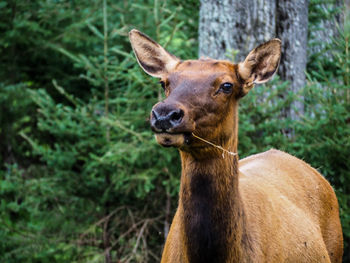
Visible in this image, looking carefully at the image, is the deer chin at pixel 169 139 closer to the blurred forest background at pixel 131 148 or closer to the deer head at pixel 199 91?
the deer head at pixel 199 91

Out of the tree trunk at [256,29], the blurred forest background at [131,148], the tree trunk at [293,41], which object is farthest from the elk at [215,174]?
the tree trunk at [293,41]

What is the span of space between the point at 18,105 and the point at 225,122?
647cm

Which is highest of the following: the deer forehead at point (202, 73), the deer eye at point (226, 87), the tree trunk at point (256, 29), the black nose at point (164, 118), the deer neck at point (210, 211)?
the tree trunk at point (256, 29)

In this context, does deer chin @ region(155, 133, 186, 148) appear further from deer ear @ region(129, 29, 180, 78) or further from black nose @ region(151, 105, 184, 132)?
deer ear @ region(129, 29, 180, 78)

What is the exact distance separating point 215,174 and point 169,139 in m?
0.65

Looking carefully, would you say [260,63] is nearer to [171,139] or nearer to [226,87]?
[226,87]

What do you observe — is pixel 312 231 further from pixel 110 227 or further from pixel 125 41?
pixel 125 41

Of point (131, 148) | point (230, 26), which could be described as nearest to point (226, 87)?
point (131, 148)

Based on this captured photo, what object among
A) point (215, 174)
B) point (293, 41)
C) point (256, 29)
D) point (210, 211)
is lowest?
point (210, 211)

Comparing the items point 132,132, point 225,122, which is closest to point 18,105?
point 132,132

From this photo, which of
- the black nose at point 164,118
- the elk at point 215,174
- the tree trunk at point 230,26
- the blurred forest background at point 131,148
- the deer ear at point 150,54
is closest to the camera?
the black nose at point 164,118

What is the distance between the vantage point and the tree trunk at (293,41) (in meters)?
7.52

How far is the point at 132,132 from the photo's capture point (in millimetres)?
6820

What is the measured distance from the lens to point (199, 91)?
12.2ft
